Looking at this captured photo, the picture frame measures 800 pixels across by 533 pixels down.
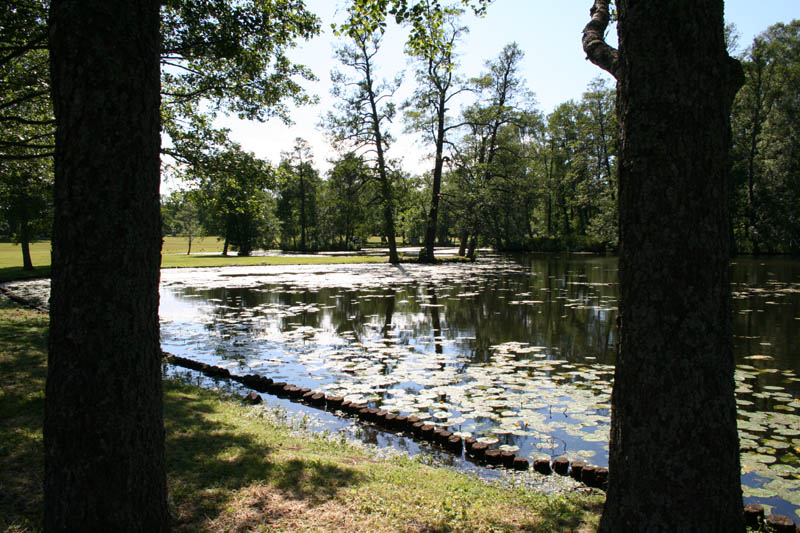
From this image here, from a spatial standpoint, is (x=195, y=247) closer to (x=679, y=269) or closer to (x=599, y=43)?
(x=599, y=43)

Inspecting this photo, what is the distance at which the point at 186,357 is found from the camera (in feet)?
26.1

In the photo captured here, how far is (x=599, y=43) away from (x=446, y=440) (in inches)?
143

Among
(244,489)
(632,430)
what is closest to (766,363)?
(632,430)

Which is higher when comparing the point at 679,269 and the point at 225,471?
the point at 679,269

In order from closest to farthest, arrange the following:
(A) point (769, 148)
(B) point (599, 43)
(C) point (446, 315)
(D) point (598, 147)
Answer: (B) point (599, 43)
(C) point (446, 315)
(A) point (769, 148)
(D) point (598, 147)

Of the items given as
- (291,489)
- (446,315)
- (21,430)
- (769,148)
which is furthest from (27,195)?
(769,148)

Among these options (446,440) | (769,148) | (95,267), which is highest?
(769,148)

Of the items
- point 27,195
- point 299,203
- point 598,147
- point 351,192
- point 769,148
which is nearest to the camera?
point 27,195

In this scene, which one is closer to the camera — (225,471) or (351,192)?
(225,471)

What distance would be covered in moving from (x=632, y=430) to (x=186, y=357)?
24.7ft

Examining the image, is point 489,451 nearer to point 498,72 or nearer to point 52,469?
point 52,469

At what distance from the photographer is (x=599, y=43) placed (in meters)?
2.72

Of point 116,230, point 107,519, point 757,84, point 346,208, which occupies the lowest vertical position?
point 107,519

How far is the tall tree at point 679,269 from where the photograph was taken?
81.8 inches
